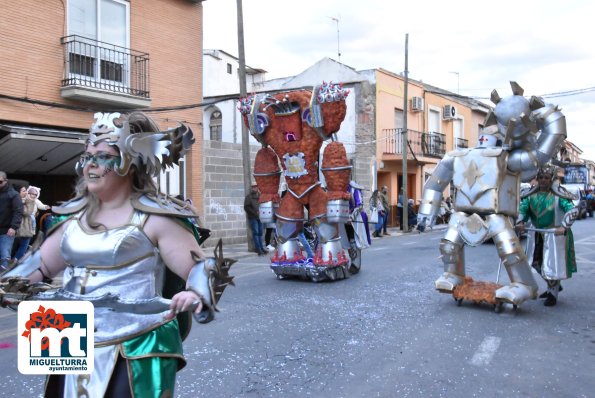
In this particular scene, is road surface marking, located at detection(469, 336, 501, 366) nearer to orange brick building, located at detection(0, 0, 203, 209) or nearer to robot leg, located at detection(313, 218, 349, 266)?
robot leg, located at detection(313, 218, 349, 266)

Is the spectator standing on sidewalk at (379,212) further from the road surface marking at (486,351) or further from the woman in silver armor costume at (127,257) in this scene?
the woman in silver armor costume at (127,257)

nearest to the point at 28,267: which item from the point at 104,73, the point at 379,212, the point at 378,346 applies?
the point at 378,346

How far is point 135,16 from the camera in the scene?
14.3m

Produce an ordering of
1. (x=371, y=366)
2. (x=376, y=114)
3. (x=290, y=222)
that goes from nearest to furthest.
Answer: (x=371, y=366) < (x=290, y=222) < (x=376, y=114)

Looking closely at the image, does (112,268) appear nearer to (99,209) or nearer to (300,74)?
(99,209)

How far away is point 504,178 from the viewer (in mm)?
7062

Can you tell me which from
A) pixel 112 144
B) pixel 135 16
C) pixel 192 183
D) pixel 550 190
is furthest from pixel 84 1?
pixel 112 144

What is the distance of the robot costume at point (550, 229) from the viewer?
24.0 feet

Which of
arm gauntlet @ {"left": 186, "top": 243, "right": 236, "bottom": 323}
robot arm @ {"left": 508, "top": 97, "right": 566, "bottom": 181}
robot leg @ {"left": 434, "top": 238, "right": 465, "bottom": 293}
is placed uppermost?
robot arm @ {"left": 508, "top": 97, "right": 566, "bottom": 181}

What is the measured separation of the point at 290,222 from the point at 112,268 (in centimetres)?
691

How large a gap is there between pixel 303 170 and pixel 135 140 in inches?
257

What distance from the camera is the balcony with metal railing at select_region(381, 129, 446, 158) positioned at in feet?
86.2

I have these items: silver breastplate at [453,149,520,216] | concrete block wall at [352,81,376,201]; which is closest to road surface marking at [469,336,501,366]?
silver breastplate at [453,149,520,216]

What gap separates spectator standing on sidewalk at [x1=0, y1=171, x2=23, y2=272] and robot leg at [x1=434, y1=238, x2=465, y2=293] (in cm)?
641
